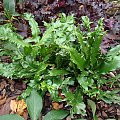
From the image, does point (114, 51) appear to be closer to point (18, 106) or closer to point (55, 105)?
point (55, 105)

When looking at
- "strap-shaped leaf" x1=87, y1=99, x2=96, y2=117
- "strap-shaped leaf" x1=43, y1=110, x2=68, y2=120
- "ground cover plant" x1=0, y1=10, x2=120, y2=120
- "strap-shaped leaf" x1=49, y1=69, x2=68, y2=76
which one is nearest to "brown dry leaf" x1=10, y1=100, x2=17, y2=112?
"ground cover plant" x1=0, y1=10, x2=120, y2=120

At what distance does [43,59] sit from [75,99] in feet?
1.32

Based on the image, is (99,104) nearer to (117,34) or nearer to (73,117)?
(73,117)

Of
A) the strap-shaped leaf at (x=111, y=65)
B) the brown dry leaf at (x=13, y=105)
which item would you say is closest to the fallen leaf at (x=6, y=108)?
the brown dry leaf at (x=13, y=105)

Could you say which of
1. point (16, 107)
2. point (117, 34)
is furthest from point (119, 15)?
point (16, 107)

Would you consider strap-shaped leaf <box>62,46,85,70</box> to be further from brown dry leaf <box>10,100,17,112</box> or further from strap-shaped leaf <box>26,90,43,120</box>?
brown dry leaf <box>10,100,17,112</box>

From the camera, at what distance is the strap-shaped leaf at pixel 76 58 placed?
7.59ft

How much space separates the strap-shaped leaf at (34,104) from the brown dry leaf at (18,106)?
168 millimetres

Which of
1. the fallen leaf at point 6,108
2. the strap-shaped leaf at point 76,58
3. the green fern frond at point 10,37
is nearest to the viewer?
the strap-shaped leaf at point 76,58

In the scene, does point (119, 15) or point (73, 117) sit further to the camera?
point (119, 15)

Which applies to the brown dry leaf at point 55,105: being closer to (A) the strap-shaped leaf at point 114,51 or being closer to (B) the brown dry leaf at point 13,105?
(B) the brown dry leaf at point 13,105

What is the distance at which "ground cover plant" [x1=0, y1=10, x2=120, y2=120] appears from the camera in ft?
7.83

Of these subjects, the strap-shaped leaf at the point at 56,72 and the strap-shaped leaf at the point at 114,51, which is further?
the strap-shaped leaf at the point at 114,51

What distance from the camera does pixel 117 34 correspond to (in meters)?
2.91
